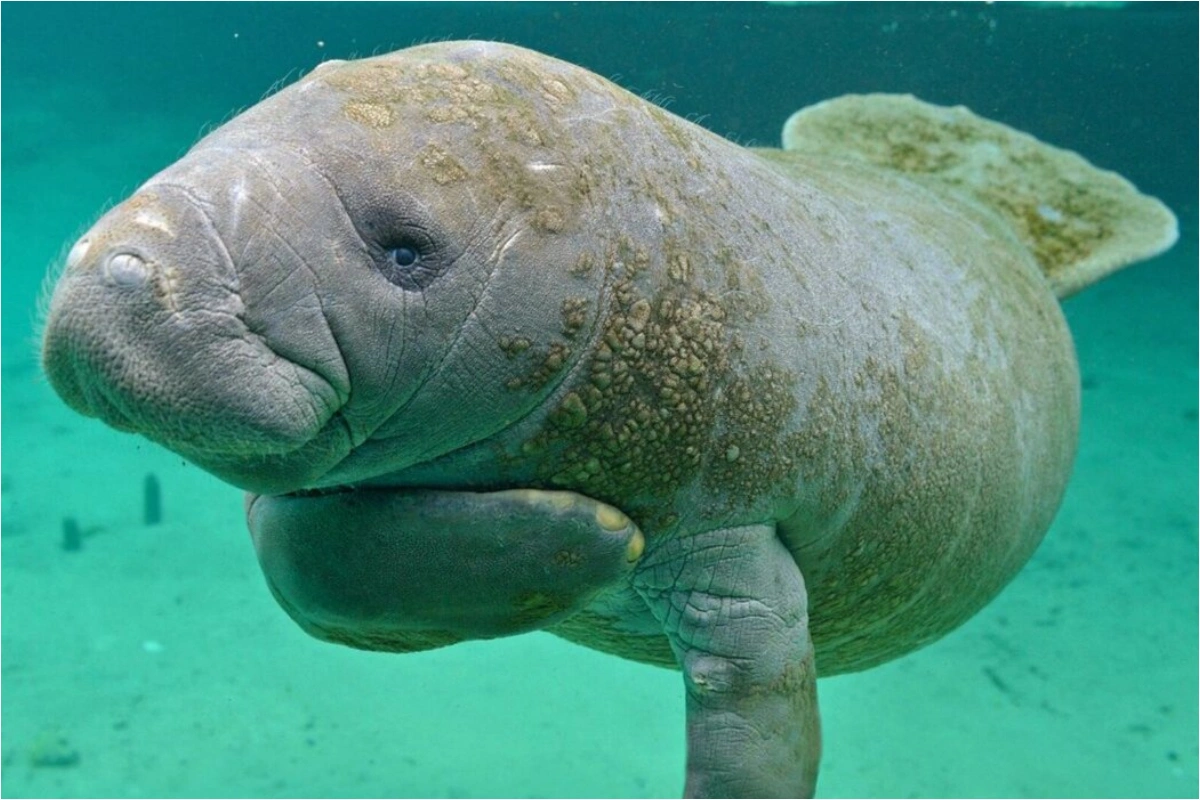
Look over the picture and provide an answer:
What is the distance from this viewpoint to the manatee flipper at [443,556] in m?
2.38

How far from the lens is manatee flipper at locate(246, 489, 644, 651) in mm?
2383

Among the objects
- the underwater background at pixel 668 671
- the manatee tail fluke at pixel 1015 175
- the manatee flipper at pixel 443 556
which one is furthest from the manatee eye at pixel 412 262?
the manatee tail fluke at pixel 1015 175

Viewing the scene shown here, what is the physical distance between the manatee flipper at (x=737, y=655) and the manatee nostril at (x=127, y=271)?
1.38 m

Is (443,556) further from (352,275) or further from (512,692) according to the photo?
(512,692)

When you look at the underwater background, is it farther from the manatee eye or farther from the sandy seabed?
the manatee eye

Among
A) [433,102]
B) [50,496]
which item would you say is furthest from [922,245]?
[50,496]

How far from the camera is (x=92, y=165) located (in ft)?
80.6

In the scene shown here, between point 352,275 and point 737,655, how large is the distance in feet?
4.53

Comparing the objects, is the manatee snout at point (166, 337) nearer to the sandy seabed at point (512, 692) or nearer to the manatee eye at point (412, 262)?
the manatee eye at point (412, 262)

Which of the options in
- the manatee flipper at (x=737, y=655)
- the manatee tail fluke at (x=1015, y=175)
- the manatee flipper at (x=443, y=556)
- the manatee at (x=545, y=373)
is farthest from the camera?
the manatee tail fluke at (x=1015, y=175)

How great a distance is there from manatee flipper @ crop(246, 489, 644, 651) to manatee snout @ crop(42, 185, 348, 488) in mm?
529

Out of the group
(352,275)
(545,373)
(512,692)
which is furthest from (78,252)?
(512,692)

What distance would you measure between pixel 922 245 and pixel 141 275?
2609 mm

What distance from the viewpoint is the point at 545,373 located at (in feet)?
7.30
